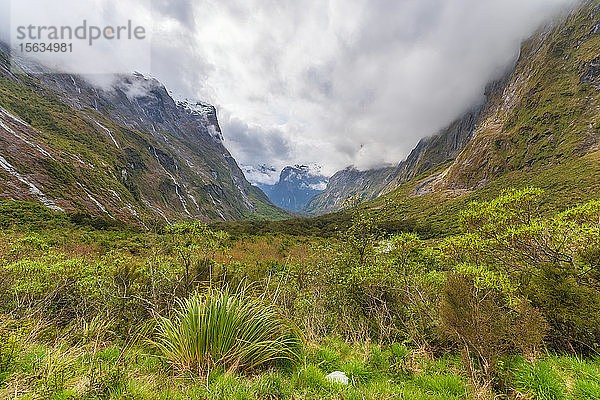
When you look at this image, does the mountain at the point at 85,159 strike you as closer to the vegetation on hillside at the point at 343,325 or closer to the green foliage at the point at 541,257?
the vegetation on hillside at the point at 343,325

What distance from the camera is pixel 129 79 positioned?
7835 inches

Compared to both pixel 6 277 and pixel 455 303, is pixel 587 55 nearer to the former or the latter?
pixel 455 303

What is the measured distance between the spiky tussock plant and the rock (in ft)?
2.06

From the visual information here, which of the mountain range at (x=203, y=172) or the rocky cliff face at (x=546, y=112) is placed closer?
the mountain range at (x=203, y=172)

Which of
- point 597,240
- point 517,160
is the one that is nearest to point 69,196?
point 597,240

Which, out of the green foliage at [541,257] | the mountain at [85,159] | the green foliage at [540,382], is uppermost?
the mountain at [85,159]

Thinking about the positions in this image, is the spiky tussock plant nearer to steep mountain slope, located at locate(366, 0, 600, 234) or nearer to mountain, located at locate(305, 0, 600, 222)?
mountain, located at locate(305, 0, 600, 222)

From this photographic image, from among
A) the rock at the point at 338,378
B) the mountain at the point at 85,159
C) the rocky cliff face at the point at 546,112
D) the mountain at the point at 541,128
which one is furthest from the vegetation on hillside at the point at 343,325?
the rocky cliff face at the point at 546,112

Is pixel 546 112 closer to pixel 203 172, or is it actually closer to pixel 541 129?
pixel 541 129

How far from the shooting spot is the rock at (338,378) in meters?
3.43

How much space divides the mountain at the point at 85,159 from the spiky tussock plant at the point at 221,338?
351 cm

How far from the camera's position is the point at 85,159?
6269 cm

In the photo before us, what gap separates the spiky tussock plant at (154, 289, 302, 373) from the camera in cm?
349

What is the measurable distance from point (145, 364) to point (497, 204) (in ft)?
30.0
